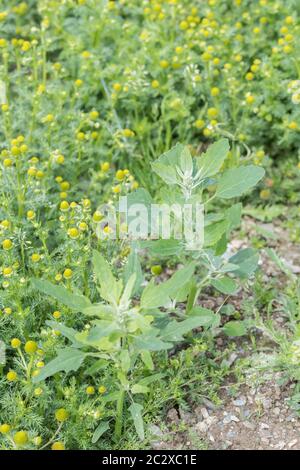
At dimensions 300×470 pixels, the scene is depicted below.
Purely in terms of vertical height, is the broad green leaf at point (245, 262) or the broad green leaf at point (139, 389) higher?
the broad green leaf at point (245, 262)

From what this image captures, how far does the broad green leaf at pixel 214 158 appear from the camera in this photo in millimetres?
3375

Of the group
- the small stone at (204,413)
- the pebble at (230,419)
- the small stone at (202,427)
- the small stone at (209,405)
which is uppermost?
the small stone at (209,405)

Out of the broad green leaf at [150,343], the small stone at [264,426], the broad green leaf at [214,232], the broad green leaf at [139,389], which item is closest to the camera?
the broad green leaf at [150,343]

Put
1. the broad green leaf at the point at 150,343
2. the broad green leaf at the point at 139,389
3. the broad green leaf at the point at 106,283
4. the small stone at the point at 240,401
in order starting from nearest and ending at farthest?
the broad green leaf at the point at 150,343, the broad green leaf at the point at 106,283, the broad green leaf at the point at 139,389, the small stone at the point at 240,401

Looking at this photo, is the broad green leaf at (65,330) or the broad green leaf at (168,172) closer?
the broad green leaf at (65,330)

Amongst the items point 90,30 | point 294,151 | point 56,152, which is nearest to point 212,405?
point 56,152

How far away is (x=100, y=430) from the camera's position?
327cm

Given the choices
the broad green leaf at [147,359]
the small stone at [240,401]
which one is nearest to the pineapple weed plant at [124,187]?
the broad green leaf at [147,359]

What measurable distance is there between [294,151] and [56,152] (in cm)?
163

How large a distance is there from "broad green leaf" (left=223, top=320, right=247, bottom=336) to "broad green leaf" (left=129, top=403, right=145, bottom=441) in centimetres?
64

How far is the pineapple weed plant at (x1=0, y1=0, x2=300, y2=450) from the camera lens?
3230 millimetres

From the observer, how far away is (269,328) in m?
3.66

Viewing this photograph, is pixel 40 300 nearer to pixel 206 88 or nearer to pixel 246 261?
pixel 246 261

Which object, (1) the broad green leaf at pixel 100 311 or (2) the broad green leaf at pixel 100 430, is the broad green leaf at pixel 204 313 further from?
(2) the broad green leaf at pixel 100 430
